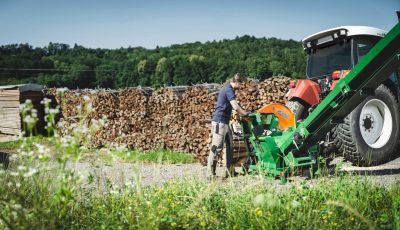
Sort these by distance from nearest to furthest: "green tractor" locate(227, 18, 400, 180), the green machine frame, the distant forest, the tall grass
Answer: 1. the tall grass
2. the green machine frame
3. "green tractor" locate(227, 18, 400, 180)
4. the distant forest

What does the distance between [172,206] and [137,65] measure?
57267 mm

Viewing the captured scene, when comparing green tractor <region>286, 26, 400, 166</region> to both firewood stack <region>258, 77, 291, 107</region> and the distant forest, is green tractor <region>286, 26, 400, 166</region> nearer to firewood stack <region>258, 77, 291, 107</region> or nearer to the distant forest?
firewood stack <region>258, 77, 291, 107</region>

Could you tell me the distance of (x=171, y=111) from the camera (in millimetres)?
10680

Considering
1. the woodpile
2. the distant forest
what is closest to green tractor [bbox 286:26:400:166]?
the woodpile

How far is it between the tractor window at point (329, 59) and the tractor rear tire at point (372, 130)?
0.83 m

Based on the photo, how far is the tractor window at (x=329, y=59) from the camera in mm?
6832

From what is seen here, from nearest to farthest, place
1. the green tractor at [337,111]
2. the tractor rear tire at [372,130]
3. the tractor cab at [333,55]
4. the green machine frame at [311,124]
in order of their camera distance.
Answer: the green machine frame at [311,124], the green tractor at [337,111], the tractor rear tire at [372,130], the tractor cab at [333,55]

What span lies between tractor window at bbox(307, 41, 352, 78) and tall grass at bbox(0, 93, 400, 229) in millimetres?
3444

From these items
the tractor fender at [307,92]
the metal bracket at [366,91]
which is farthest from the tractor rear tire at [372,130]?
the metal bracket at [366,91]

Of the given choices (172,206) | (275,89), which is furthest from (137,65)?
(172,206)

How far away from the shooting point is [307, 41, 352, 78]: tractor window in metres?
6.83

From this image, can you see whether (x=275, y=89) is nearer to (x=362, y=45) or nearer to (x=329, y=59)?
(x=329, y=59)

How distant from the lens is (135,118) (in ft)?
38.2

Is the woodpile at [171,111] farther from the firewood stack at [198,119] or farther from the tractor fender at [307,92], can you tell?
the tractor fender at [307,92]
